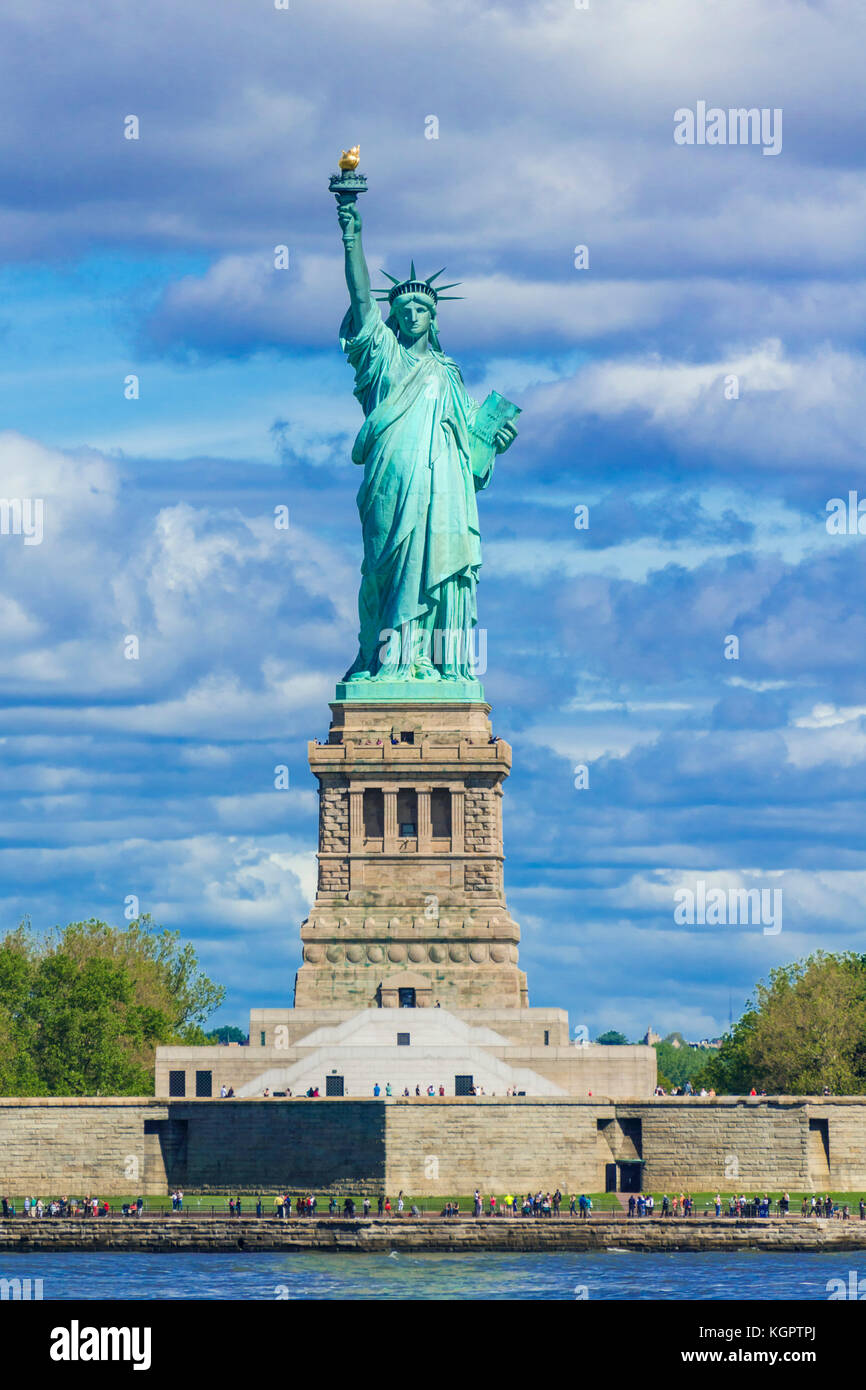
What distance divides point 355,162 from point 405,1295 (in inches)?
1368

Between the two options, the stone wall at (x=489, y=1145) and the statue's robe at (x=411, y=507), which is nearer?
the stone wall at (x=489, y=1145)

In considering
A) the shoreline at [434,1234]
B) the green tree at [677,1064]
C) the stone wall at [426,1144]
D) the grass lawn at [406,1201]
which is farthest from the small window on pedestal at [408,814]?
the green tree at [677,1064]

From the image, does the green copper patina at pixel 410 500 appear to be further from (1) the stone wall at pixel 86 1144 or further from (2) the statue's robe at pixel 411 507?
(1) the stone wall at pixel 86 1144

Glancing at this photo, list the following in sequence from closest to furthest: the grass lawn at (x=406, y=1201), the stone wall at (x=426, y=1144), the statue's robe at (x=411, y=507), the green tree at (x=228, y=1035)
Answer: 1. the grass lawn at (x=406, y=1201)
2. the stone wall at (x=426, y=1144)
3. the statue's robe at (x=411, y=507)
4. the green tree at (x=228, y=1035)

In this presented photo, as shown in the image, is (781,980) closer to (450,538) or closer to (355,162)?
(450,538)

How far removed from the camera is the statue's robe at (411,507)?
76.6 m

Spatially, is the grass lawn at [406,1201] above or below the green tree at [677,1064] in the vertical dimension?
below

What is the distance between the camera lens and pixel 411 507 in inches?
3019

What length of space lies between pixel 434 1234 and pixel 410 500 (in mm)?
23481

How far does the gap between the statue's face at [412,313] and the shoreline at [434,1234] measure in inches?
1067

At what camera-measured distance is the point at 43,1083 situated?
77.9m

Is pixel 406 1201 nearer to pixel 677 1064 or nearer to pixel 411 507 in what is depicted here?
pixel 411 507

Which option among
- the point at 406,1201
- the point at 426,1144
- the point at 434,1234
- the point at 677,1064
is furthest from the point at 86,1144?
the point at 677,1064

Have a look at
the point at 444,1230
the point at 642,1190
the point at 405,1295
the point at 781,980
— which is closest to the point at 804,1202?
the point at 642,1190
